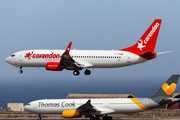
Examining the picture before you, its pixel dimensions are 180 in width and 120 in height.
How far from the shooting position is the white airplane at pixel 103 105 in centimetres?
6538

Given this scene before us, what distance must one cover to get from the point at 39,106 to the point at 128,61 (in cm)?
2002

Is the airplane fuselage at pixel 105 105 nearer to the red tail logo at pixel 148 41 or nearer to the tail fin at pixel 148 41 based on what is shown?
the tail fin at pixel 148 41

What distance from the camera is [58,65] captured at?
6788cm

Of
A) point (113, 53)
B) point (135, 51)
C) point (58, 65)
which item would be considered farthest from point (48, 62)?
point (135, 51)

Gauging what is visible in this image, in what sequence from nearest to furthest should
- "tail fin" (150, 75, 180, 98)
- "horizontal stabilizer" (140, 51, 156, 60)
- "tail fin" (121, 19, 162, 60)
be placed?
1. "horizontal stabilizer" (140, 51, 156, 60)
2. "tail fin" (150, 75, 180, 98)
3. "tail fin" (121, 19, 162, 60)

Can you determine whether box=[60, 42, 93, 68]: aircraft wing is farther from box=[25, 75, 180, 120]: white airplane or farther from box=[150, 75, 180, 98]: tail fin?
box=[150, 75, 180, 98]: tail fin

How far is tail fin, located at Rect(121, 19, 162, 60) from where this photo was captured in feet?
230

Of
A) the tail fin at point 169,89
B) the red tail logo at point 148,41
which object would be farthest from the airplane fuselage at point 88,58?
the tail fin at point 169,89

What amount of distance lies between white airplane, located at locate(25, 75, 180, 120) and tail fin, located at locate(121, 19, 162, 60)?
26.2ft

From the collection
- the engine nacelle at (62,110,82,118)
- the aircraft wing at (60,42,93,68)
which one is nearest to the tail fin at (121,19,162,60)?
the aircraft wing at (60,42,93,68)

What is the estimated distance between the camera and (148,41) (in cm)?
7081

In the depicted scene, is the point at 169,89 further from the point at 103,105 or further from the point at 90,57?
the point at 90,57

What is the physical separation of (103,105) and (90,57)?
9.97m

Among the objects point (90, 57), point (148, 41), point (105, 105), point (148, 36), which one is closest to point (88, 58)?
point (90, 57)
